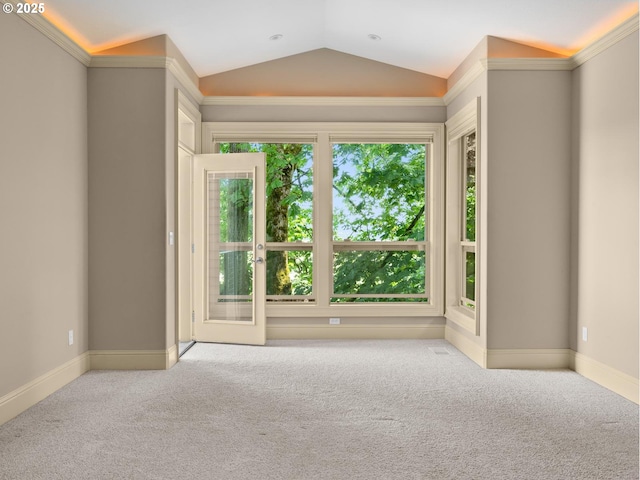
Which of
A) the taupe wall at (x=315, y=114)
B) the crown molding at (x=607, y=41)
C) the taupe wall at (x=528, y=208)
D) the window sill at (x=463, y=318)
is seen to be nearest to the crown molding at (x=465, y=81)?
the taupe wall at (x=528, y=208)

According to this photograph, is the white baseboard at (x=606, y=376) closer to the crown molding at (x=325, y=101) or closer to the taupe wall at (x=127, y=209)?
the crown molding at (x=325, y=101)

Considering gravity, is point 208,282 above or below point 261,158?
below

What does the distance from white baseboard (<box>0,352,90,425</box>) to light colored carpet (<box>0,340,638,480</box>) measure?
68 mm

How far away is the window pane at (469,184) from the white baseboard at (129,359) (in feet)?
11.0

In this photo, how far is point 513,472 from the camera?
2.71m

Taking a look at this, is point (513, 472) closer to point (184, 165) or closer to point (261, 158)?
point (261, 158)

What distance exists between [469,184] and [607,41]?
6.76 feet

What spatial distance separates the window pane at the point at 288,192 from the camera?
21.5 ft

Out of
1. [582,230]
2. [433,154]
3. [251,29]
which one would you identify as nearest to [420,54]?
[433,154]

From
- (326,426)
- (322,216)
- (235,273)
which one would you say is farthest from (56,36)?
(326,426)

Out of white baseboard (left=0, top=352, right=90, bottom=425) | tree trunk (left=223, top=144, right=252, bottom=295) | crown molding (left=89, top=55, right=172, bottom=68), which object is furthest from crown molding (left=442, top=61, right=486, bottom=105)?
white baseboard (left=0, top=352, right=90, bottom=425)

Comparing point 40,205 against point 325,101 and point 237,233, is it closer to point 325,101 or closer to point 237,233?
point 237,233

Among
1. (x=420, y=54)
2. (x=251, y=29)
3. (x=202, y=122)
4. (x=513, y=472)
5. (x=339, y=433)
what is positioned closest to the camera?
(x=513, y=472)

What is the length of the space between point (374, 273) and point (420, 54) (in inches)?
98.1
